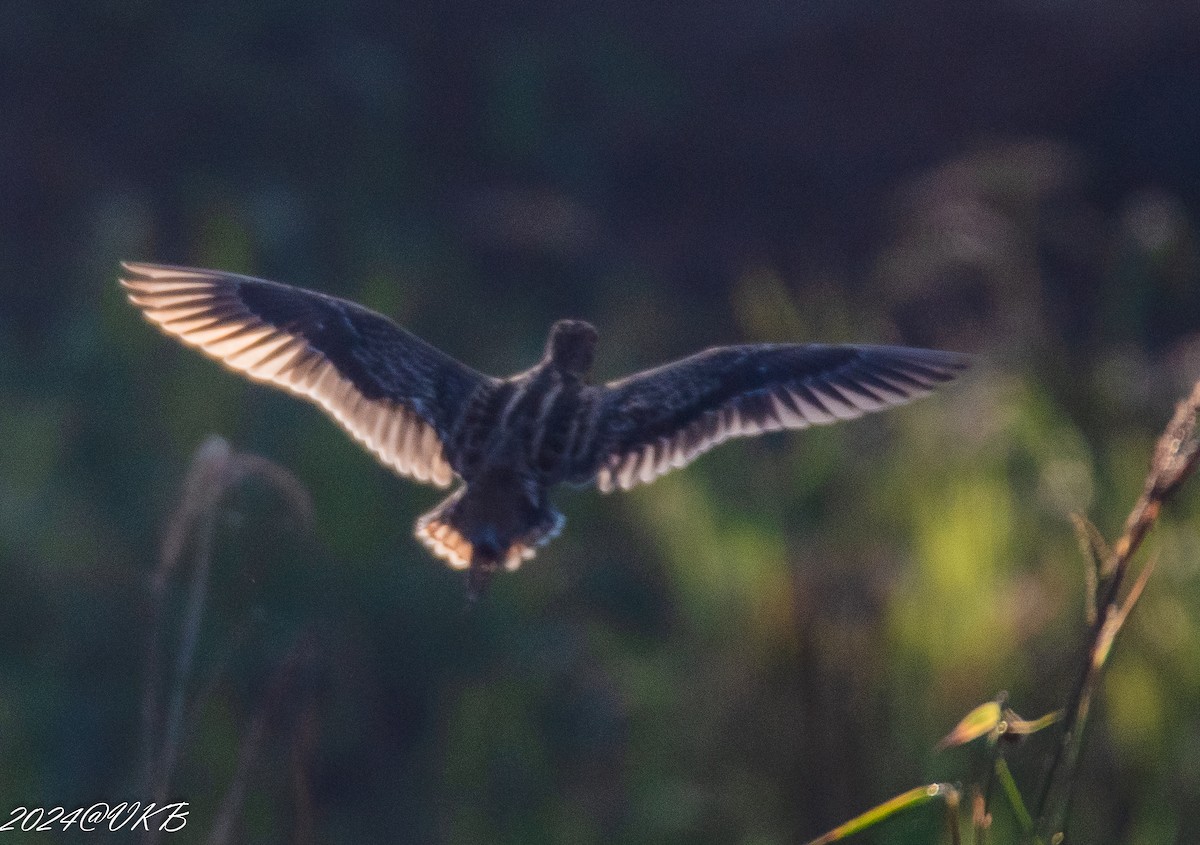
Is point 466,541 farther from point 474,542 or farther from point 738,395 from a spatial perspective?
point 738,395

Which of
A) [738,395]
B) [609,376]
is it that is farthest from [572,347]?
[609,376]

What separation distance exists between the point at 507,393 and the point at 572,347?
19 cm

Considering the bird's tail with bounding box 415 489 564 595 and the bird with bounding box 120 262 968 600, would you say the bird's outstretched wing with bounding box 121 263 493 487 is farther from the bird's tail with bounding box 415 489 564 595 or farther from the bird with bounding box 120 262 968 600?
the bird's tail with bounding box 415 489 564 595

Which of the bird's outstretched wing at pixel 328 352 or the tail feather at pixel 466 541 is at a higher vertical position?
the bird's outstretched wing at pixel 328 352

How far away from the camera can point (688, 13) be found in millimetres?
10211

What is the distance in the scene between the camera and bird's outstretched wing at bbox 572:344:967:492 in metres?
3.15

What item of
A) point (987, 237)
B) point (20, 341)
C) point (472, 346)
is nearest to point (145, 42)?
point (20, 341)

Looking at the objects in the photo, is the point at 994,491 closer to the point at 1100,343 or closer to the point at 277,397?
the point at 1100,343

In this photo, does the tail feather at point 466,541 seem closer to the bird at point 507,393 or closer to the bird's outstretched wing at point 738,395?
the bird at point 507,393

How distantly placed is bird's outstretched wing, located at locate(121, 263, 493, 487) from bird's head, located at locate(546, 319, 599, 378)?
0.51 ft

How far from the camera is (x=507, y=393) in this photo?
3021mm

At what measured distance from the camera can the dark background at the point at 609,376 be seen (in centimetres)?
391

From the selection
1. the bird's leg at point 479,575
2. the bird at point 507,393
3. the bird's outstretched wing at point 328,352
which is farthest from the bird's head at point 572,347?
the bird's leg at point 479,575

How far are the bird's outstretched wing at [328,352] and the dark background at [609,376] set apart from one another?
54cm
